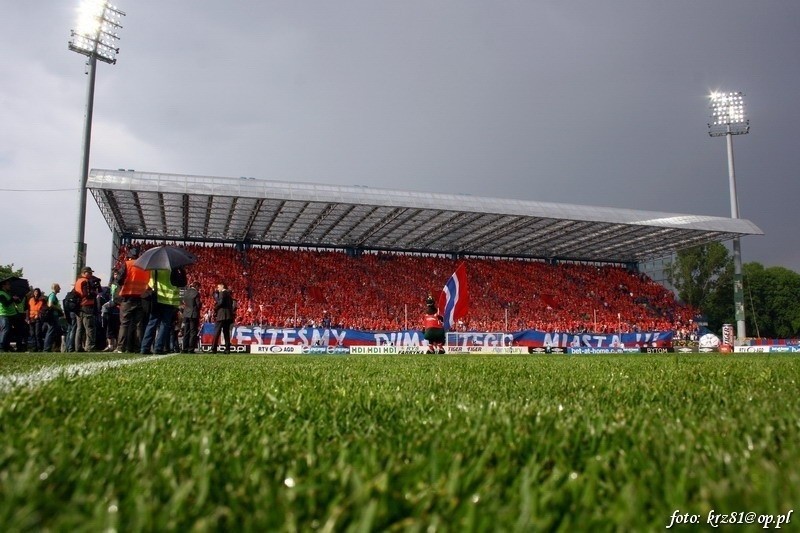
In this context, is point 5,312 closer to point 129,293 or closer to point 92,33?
point 129,293

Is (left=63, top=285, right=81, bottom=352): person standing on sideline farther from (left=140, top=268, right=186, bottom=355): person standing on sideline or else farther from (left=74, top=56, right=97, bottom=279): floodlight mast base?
(left=74, top=56, right=97, bottom=279): floodlight mast base

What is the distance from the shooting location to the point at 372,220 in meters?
30.8

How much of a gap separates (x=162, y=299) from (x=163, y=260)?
2.37ft

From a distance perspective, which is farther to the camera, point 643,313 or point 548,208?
point 643,313

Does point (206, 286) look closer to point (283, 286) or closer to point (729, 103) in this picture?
point (283, 286)

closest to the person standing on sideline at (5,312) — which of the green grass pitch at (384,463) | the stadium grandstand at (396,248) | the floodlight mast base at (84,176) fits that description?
the floodlight mast base at (84,176)

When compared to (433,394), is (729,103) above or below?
above

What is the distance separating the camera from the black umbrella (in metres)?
10.1

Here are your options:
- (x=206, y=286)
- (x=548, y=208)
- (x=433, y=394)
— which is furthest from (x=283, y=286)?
(x=433, y=394)

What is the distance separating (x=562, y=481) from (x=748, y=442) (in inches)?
30.5

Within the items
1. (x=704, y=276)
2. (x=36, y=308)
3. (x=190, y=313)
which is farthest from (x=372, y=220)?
(x=704, y=276)

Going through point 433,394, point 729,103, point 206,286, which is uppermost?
point 729,103

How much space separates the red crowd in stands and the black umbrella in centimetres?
1518

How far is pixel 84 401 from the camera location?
2576mm
